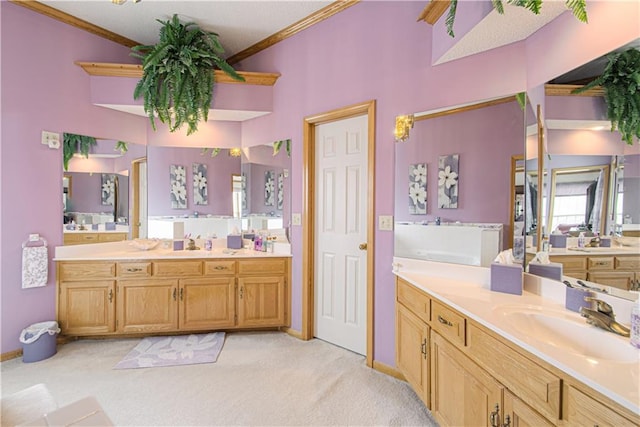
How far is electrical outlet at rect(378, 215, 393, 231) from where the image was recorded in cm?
253

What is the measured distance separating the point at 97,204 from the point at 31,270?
2.67 ft

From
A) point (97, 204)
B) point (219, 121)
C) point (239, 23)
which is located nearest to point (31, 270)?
point (97, 204)

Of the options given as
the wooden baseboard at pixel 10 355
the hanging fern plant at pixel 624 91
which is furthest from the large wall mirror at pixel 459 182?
the wooden baseboard at pixel 10 355

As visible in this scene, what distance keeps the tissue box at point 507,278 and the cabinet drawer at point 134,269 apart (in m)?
2.90

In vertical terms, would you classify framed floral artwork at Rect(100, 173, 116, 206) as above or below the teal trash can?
above

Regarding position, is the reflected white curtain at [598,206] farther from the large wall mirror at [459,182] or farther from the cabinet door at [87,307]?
the cabinet door at [87,307]

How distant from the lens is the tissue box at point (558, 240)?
5.45ft

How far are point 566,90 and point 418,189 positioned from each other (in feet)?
3.35

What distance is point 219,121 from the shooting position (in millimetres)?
3670

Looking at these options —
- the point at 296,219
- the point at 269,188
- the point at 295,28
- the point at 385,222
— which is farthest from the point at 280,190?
the point at 295,28

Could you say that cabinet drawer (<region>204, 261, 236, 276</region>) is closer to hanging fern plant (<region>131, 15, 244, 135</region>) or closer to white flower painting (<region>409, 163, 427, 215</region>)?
hanging fern plant (<region>131, 15, 244, 135</region>)

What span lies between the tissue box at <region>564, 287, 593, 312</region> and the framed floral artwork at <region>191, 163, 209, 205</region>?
10.8 feet

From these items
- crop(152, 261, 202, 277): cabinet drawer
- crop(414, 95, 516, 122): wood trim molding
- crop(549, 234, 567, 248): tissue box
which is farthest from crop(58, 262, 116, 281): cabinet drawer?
crop(549, 234, 567, 248): tissue box

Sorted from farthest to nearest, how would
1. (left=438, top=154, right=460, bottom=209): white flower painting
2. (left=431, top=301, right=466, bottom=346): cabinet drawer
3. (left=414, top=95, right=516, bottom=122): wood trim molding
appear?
(left=438, top=154, right=460, bottom=209): white flower painting < (left=414, top=95, right=516, bottom=122): wood trim molding < (left=431, top=301, right=466, bottom=346): cabinet drawer
